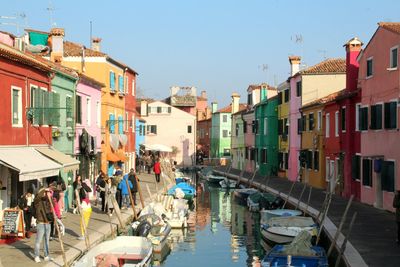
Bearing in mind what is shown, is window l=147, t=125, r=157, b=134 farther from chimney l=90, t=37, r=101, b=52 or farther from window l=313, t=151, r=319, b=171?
window l=313, t=151, r=319, b=171

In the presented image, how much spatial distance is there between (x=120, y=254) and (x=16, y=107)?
685cm

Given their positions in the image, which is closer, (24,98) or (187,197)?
(24,98)

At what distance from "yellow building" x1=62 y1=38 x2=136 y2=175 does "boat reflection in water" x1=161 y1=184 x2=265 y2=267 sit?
6.63 m

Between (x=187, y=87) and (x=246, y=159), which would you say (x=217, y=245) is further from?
(x=187, y=87)

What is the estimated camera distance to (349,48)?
34875 millimetres

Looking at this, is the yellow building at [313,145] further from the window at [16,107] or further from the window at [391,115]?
the window at [16,107]

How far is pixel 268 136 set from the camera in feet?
189

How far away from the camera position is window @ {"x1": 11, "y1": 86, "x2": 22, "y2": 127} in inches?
836

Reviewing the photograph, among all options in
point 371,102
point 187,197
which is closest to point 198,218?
point 187,197

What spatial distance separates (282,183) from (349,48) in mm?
14727

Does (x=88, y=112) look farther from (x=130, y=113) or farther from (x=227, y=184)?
(x=227, y=184)

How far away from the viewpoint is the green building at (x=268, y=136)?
5628cm

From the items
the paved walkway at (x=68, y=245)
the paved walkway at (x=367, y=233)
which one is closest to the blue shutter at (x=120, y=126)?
the paved walkway at (x=367, y=233)

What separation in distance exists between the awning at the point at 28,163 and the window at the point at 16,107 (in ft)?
3.00
